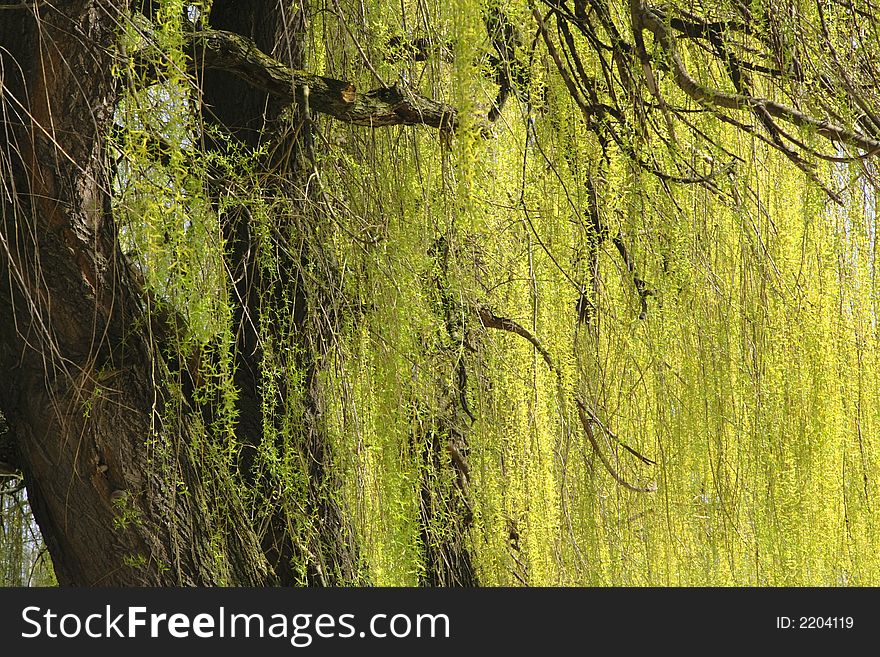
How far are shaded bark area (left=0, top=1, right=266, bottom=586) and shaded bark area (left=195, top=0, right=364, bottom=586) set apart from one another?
0.18 m

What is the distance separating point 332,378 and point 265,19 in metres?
0.83

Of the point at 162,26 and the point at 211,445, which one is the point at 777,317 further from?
the point at 162,26

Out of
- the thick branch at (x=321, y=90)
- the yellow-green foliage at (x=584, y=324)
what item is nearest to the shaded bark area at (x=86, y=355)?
the yellow-green foliage at (x=584, y=324)

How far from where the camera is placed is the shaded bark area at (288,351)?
6.06ft

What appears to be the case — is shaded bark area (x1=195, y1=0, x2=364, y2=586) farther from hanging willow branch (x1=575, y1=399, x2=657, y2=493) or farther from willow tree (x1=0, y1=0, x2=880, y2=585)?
hanging willow branch (x1=575, y1=399, x2=657, y2=493)

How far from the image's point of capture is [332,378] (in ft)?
6.47

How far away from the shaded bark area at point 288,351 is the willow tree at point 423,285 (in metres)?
0.01

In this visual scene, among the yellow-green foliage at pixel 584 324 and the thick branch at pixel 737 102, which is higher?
the thick branch at pixel 737 102

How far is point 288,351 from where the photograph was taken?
1905 mm

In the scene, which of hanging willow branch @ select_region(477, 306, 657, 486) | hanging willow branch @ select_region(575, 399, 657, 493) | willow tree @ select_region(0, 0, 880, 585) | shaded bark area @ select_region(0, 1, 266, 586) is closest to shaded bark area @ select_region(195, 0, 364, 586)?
willow tree @ select_region(0, 0, 880, 585)

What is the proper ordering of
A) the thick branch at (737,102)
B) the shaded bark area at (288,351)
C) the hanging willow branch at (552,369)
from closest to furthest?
the thick branch at (737,102) < the shaded bark area at (288,351) < the hanging willow branch at (552,369)

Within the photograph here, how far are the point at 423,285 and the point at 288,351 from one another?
294 millimetres

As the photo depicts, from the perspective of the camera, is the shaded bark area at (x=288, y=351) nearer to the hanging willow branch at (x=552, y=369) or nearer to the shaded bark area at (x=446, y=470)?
the shaded bark area at (x=446, y=470)

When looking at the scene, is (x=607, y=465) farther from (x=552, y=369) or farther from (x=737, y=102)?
(x=737, y=102)
